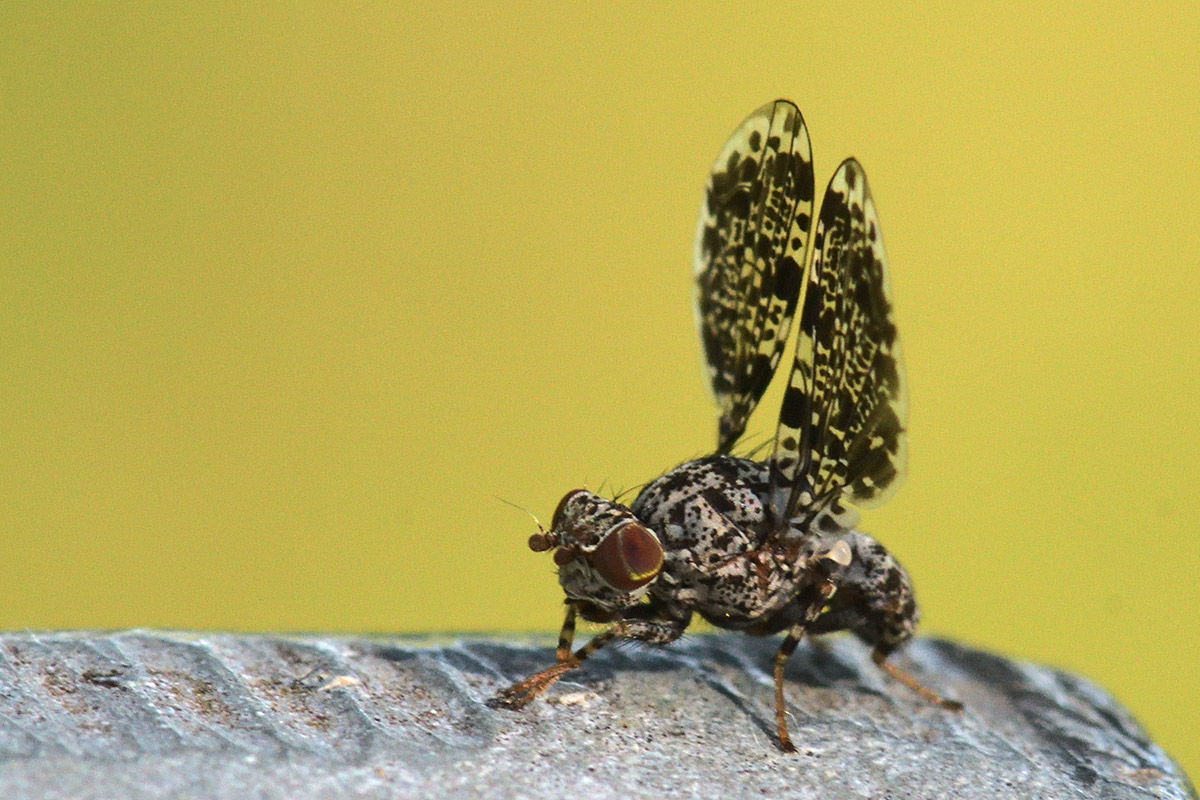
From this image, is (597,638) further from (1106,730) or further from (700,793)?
(1106,730)

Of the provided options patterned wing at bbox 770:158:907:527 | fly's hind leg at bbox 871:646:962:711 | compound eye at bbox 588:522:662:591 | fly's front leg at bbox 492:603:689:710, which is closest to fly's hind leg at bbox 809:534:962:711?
fly's hind leg at bbox 871:646:962:711

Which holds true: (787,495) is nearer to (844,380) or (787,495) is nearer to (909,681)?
(844,380)

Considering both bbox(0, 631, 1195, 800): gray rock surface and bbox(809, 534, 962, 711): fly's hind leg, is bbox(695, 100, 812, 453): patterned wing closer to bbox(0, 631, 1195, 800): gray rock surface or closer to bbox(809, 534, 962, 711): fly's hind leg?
bbox(809, 534, 962, 711): fly's hind leg

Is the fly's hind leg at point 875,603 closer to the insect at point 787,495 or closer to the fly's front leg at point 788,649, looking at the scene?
the insect at point 787,495

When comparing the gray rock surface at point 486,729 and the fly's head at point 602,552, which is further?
the fly's head at point 602,552

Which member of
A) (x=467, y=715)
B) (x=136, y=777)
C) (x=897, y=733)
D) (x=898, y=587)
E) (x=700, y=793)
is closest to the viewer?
(x=136, y=777)

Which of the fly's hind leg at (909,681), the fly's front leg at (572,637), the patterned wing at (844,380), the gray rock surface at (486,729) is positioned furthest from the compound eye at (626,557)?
the fly's hind leg at (909,681)

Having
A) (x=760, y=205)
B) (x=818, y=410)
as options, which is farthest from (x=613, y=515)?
(x=760, y=205)

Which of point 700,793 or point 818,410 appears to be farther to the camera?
point 818,410
